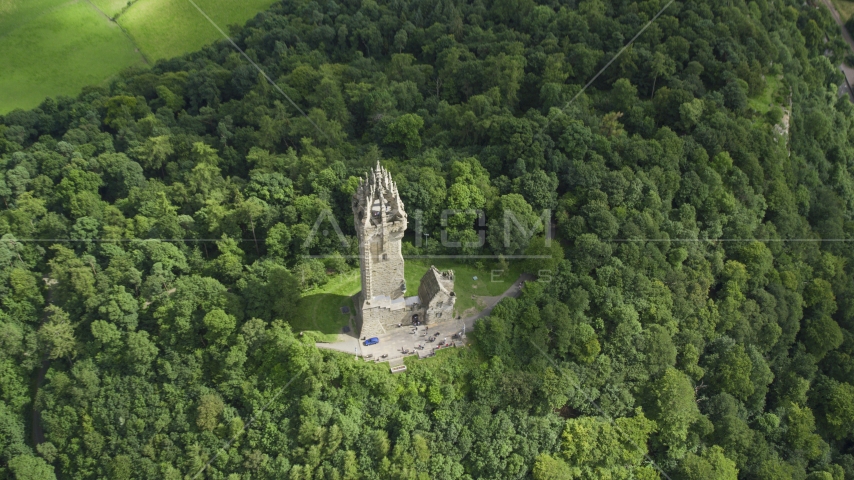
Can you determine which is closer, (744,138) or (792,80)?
(744,138)

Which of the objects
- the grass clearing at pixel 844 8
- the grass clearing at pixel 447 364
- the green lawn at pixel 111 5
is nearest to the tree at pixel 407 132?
the grass clearing at pixel 447 364

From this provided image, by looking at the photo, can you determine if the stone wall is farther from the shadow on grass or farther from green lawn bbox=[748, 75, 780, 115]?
green lawn bbox=[748, 75, 780, 115]

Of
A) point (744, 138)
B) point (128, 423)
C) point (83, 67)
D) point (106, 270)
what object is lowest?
point (128, 423)

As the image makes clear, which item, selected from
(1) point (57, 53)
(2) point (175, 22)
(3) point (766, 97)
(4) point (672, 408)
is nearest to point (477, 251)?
(4) point (672, 408)

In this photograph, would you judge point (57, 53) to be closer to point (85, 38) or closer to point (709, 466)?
point (85, 38)

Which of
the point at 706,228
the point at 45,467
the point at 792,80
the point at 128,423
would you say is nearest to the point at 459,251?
the point at 706,228

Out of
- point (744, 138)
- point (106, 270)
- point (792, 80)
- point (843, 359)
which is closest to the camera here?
point (106, 270)

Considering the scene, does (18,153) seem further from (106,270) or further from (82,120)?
(106,270)

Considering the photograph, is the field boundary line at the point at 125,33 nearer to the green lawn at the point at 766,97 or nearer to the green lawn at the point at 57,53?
the green lawn at the point at 57,53
